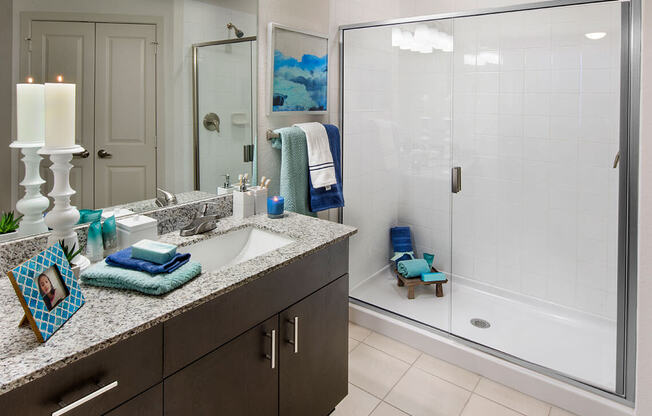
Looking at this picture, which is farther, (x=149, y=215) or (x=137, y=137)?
(x=149, y=215)

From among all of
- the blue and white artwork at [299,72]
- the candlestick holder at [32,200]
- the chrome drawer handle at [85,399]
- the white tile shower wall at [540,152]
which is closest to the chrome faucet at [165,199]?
the candlestick holder at [32,200]

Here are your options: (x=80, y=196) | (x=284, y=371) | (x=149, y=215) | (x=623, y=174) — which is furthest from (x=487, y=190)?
(x=80, y=196)

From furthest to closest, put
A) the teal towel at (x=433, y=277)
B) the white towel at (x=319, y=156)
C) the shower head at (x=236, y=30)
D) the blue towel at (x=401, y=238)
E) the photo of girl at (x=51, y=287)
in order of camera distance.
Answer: the blue towel at (x=401, y=238), the teal towel at (x=433, y=277), the white towel at (x=319, y=156), the shower head at (x=236, y=30), the photo of girl at (x=51, y=287)

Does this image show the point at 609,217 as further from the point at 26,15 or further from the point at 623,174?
the point at 26,15

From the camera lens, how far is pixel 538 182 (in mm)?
2689

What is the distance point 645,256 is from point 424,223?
149 cm

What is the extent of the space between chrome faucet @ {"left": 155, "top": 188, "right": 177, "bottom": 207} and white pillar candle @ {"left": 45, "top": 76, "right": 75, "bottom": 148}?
19.5 inches

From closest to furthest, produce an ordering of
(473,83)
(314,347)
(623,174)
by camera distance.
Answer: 1. (314,347)
2. (623,174)
3. (473,83)

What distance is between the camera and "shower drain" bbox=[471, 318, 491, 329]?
8.15 feet

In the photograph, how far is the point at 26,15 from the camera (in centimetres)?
124

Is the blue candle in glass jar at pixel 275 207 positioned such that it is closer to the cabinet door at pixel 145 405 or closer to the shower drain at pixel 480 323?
the cabinet door at pixel 145 405

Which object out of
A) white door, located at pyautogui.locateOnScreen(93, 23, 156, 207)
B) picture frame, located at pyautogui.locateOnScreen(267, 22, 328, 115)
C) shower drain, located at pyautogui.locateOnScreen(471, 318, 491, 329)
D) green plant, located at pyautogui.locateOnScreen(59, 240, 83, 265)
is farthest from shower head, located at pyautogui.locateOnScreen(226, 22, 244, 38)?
shower drain, located at pyautogui.locateOnScreen(471, 318, 491, 329)

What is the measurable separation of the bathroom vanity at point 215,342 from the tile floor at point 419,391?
283mm

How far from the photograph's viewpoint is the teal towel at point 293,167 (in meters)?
2.12
